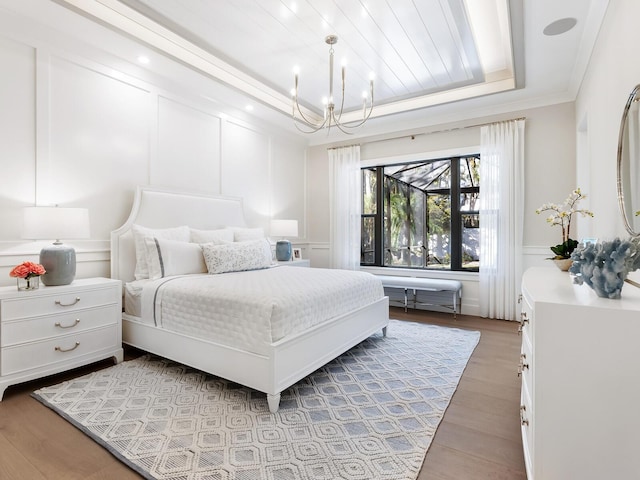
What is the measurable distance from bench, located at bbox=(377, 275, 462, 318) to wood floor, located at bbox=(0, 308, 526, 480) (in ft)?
5.85

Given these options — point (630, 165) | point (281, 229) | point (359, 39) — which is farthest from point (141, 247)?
point (630, 165)

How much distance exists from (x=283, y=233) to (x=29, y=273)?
109 inches

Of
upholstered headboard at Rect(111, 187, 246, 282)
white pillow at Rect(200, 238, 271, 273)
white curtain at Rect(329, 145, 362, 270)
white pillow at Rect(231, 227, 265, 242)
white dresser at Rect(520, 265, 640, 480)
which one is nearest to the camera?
white dresser at Rect(520, 265, 640, 480)

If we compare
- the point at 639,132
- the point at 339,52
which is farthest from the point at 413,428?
the point at 339,52

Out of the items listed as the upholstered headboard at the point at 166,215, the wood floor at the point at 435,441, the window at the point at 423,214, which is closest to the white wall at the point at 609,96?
the wood floor at the point at 435,441

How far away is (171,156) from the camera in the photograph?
3.65 m

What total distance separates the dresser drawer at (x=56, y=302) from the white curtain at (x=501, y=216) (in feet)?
13.3

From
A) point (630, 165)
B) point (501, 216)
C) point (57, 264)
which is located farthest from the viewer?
point (501, 216)

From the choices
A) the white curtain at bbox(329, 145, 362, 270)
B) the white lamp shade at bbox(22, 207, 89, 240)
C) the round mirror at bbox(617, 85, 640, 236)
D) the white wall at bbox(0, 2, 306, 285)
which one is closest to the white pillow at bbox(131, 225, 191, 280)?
the white wall at bbox(0, 2, 306, 285)

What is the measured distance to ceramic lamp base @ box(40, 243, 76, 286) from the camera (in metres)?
2.45

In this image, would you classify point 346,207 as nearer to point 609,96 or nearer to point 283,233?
point 283,233

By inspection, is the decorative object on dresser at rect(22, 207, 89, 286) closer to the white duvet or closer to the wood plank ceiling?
the white duvet

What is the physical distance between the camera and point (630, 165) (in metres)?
1.65

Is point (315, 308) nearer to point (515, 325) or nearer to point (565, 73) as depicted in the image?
point (515, 325)
